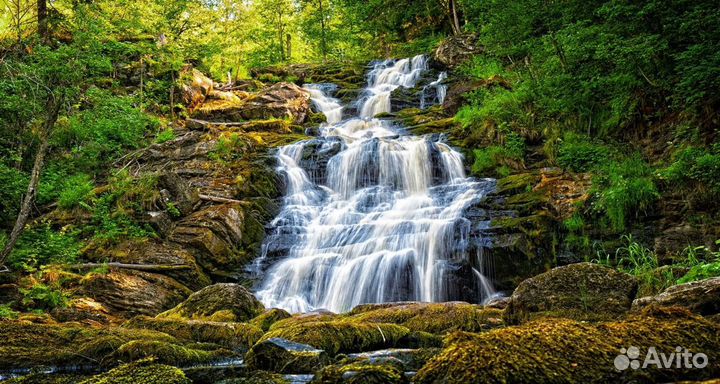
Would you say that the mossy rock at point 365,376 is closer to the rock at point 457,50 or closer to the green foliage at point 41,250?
the green foliage at point 41,250

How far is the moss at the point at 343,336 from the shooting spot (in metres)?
5.05

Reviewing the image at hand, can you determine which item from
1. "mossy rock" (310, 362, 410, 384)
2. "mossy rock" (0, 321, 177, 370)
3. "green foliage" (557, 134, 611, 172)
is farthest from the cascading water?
"mossy rock" (310, 362, 410, 384)

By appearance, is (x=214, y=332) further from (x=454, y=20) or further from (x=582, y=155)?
(x=454, y=20)

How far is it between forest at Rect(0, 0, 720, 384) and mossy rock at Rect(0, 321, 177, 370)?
32mm

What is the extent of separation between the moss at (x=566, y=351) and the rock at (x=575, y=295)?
261 cm

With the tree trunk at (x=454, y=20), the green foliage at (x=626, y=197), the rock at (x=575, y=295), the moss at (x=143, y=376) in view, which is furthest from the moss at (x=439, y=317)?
the tree trunk at (x=454, y=20)

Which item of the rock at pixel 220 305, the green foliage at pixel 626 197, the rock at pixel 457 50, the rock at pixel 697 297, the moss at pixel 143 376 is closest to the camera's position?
the moss at pixel 143 376

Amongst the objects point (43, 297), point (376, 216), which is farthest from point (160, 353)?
point (376, 216)

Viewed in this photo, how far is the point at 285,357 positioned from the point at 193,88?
18695 millimetres

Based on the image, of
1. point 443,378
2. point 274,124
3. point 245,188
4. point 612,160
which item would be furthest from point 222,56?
point 443,378

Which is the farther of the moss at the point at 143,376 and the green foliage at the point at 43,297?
the green foliage at the point at 43,297

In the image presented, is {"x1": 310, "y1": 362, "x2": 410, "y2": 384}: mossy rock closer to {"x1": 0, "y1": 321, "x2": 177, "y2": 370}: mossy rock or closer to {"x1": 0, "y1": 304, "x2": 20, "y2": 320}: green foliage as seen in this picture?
{"x1": 0, "y1": 321, "x2": 177, "y2": 370}: mossy rock

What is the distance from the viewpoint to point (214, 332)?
635 cm

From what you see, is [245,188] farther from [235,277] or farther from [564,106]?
[564,106]
